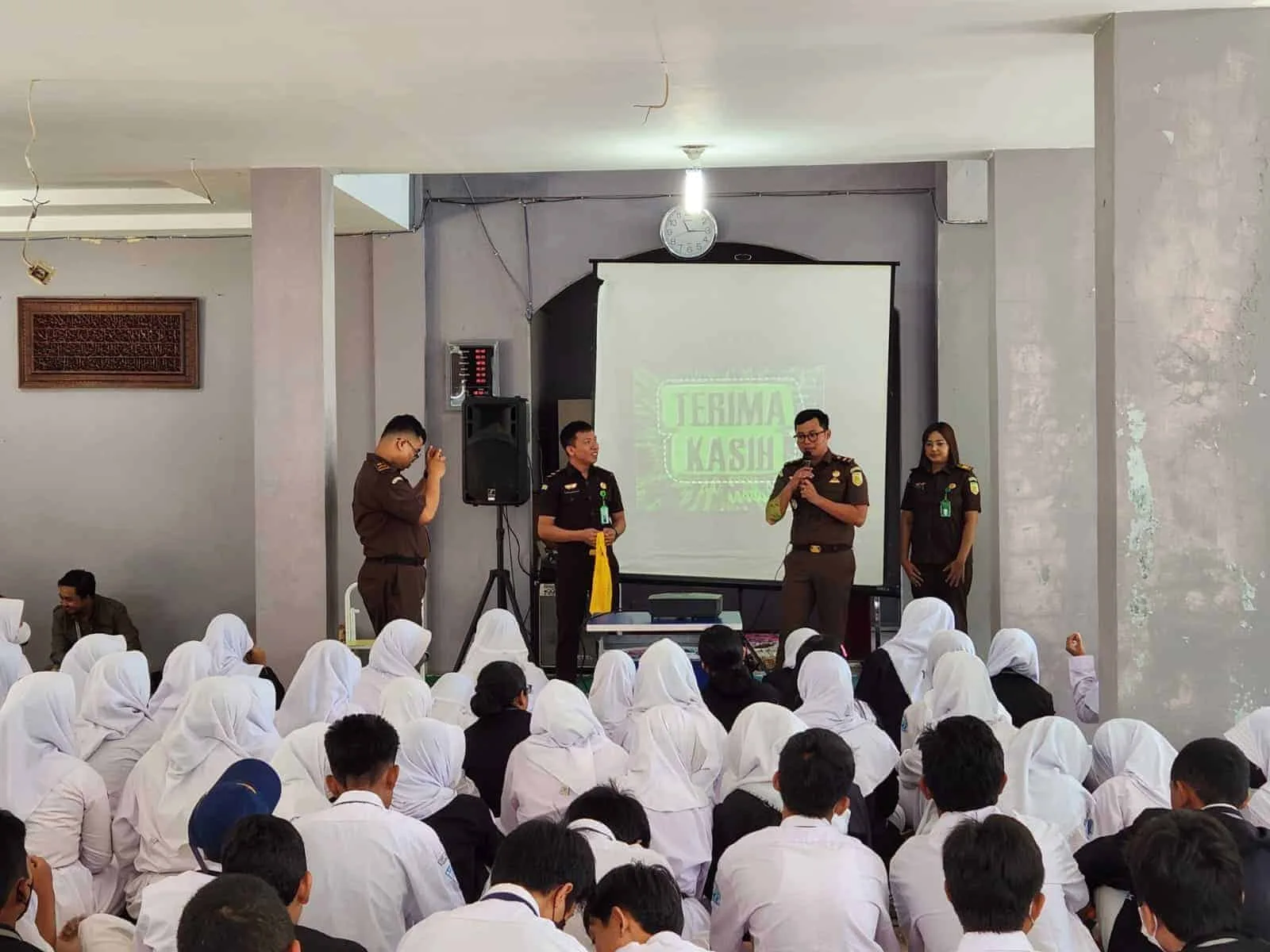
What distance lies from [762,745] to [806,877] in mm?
750

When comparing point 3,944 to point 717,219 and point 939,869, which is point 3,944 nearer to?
point 939,869

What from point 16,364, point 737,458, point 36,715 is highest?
point 16,364

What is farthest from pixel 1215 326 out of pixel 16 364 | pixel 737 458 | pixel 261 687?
pixel 16 364

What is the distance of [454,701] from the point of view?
4.69 metres

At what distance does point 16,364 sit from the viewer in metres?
8.97

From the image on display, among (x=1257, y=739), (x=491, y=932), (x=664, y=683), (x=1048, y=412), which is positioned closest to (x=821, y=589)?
(x=1048, y=412)

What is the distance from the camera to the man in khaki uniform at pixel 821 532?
21.6ft

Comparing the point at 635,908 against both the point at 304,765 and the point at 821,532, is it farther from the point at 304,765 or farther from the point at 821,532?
the point at 821,532

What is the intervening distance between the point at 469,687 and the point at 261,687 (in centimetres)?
115

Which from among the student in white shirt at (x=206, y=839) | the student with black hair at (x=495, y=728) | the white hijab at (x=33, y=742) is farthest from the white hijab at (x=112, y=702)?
the student in white shirt at (x=206, y=839)

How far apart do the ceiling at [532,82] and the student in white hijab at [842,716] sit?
7.05 ft

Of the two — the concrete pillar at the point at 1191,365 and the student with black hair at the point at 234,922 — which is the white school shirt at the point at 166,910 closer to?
the student with black hair at the point at 234,922

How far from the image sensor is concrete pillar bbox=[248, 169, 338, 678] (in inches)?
261

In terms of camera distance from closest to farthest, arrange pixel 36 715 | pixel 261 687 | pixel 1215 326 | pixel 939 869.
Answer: pixel 939 869
pixel 36 715
pixel 261 687
pixel 1215 326
